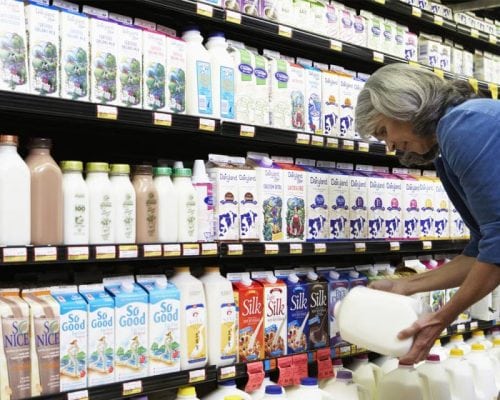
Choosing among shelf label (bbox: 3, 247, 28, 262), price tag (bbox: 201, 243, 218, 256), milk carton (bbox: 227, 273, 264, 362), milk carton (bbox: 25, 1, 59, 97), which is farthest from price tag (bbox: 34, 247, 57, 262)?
milk carton (bbox: 227, 273, 264, 362)

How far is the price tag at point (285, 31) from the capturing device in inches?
112

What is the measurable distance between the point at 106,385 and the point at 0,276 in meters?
0.63

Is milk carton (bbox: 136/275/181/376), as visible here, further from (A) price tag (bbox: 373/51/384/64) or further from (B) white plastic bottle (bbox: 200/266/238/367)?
(A) price tag (bbox: 373/51/384/64)

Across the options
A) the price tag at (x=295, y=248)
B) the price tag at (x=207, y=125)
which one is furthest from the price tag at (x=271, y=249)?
the price tag at (x=207, y=125)

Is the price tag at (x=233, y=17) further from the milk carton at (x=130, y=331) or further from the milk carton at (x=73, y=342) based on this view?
the milk carton at (x=73, y=342)

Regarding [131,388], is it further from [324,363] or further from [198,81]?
[198,81]

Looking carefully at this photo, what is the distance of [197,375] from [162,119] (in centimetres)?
97

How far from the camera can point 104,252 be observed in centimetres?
229

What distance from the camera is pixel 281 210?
2893 millimetres

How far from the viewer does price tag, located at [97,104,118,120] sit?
226 cm

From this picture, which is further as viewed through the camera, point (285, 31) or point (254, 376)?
point (285, 31)

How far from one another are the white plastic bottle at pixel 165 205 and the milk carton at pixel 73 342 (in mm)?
404

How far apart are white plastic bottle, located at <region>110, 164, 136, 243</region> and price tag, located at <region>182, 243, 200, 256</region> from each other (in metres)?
0.21

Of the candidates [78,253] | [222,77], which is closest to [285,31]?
[222,77]
